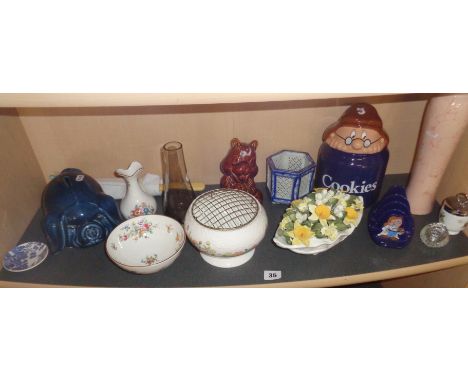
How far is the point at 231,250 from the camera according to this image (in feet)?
2.43

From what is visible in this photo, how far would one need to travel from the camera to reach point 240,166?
2.82ft

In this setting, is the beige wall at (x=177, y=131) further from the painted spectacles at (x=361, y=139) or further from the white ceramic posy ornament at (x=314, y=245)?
the white ceramic posy ornament at (x=314, y=245)

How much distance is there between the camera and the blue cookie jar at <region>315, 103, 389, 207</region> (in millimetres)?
814

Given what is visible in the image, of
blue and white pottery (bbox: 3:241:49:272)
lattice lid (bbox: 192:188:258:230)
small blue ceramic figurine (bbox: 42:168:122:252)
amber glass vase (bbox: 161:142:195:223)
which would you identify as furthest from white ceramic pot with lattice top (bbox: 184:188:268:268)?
blue and white pottery (bbox: 3:241:49:272)

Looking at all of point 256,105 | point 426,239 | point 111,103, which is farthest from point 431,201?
point 111,103

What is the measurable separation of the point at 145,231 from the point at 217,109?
0.34 m

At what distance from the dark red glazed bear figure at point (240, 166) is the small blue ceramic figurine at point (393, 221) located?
0.99ft

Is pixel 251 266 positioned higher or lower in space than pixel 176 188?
lower

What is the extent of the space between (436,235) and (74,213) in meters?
0.82

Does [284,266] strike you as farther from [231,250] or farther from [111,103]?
[111,103]

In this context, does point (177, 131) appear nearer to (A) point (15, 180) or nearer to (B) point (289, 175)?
(B) point (289, 175)

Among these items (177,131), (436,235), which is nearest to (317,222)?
(436,235)

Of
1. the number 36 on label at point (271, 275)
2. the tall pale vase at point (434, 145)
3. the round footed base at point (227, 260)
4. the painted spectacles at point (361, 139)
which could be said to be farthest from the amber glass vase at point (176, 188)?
the tall pale vase at point (434, 145)

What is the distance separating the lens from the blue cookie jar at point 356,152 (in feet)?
2.67
